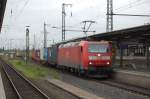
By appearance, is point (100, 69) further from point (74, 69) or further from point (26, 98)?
point (26, 98)

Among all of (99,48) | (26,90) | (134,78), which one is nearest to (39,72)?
(99,48)

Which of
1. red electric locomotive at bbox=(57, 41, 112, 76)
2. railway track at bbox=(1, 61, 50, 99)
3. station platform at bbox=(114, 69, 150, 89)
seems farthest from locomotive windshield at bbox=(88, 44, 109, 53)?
railway track at bbox=(1, 61, 50, 99)

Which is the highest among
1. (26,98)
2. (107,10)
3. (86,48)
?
(107,10)

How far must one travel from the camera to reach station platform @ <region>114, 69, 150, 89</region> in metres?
22.5

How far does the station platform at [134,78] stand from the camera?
22.5m

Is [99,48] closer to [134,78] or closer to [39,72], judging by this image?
[134,78]

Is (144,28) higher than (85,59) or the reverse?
higher

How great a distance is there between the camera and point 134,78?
24.6 metres

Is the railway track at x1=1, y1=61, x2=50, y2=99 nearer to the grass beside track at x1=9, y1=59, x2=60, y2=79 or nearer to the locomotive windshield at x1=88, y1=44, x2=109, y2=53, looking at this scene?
the locomotive windshield at x1=88, y1=44, x2=109, y2=53

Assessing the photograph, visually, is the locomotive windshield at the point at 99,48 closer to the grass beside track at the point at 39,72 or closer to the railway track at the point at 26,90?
the grass beside track at the point at 39,72

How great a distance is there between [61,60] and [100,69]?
1245 centimetres

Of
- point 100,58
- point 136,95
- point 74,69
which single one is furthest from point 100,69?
point 136,95

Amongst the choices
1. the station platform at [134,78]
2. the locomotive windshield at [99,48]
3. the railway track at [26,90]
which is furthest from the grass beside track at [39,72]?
the station platform at [134,78]

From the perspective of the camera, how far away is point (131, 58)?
177 ft
